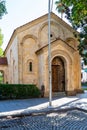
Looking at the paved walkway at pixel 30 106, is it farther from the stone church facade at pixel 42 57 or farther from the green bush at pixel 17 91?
the stone church facade at pixel 42 57

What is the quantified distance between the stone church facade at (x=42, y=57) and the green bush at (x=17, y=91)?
70.0 inches

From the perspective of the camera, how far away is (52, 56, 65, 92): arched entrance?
2800 centimetres

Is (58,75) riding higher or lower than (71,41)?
lower

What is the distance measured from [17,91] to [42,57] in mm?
4348

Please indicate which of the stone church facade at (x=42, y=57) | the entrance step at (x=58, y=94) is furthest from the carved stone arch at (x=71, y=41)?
the entrance step at (x=58, y=94)

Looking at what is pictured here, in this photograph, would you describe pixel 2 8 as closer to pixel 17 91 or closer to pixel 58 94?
pixel 17 91

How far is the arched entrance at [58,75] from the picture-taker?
28000mm

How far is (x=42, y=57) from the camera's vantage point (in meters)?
25.9

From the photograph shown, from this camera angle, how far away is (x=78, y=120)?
12.7 metres

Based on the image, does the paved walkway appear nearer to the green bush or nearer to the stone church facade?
the green bush

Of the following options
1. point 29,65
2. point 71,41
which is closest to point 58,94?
point 29,65

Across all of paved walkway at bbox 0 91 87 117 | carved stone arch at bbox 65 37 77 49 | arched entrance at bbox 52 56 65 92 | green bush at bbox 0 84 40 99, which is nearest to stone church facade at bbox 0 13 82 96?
arched entrance at bbox 52 56 65 92

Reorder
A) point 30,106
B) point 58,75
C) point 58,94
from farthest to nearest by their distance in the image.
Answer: point 58,75 < point 58,94 < point 30,106

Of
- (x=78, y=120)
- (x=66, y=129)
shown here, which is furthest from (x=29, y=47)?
(x=66, y=129)
